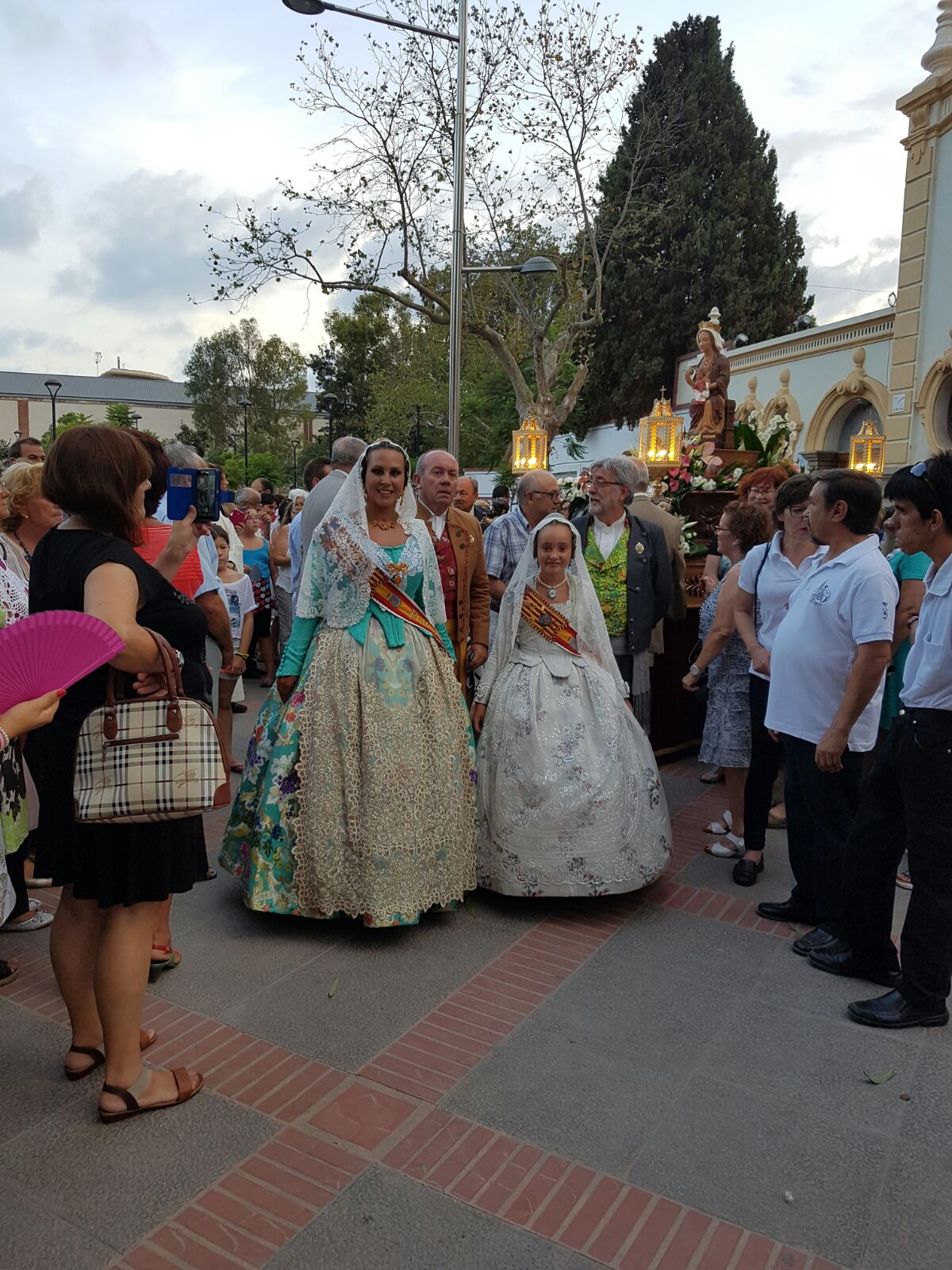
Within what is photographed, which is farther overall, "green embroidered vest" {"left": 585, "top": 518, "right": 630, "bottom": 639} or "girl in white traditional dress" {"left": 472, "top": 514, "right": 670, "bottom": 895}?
"green embroidered vest" {"left": 585, "top": 518, "right": 630, "bottom": 639}

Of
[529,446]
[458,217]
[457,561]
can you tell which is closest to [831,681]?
[457,561]

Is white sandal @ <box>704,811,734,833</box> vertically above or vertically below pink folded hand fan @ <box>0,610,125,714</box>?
below

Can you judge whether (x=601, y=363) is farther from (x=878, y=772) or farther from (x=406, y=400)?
(x=878, y=772)

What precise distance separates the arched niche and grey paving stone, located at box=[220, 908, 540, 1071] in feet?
62.7

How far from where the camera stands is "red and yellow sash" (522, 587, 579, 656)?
4.27 meters

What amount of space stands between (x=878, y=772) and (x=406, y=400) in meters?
29.3

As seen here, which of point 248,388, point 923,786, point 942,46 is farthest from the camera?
point 248,388

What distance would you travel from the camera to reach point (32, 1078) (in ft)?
9.10

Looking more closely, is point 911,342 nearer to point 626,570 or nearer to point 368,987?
point 626,570

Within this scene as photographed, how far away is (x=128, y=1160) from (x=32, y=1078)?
558 mm

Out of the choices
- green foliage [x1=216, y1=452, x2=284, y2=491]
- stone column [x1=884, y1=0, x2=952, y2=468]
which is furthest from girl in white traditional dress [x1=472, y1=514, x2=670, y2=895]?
green foliage [x1=216, y1=452, x2=284, y2=491]

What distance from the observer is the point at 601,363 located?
29984mm

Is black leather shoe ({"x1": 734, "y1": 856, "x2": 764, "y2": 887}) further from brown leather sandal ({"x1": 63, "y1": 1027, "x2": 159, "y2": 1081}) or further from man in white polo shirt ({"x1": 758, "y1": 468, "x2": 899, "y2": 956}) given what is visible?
brown leather sandal ({"x1": 63, "y1": 1027, "x2": 159, "y2": 1081})

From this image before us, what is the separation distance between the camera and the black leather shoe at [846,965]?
3445mm
